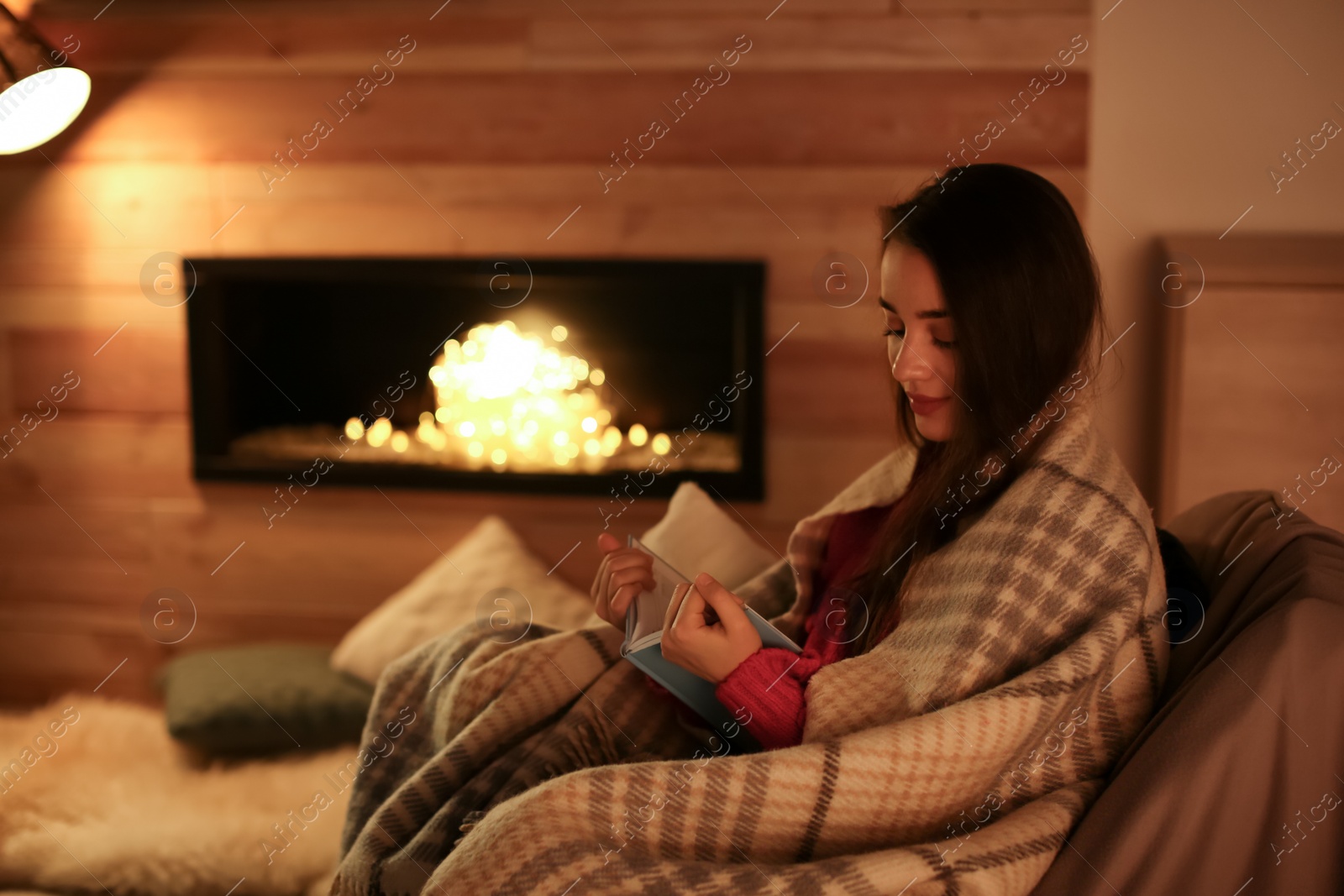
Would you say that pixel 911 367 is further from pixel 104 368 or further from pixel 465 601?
pixel 104 368

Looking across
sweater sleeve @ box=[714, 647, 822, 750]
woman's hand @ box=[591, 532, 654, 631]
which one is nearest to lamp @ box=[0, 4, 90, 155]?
woman's hand @ box=[591, 532, 654, 631]

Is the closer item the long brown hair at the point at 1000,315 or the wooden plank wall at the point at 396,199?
the long brown hair at the point at 1000,315

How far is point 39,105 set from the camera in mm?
1728

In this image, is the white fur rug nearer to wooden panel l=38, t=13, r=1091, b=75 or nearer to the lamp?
the lamp

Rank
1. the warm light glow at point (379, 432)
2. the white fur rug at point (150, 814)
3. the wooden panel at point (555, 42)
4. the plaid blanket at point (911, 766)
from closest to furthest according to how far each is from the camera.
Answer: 1. the plaid blanket at point (911, 766)
2. the white fur rug at point (150, 814)
3. the wooden panel at point (555, 42)
4. the warm light glow at point (379, 432)

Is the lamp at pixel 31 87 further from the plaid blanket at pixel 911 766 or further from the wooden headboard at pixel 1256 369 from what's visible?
the wooden headboard at pixel 1256 369

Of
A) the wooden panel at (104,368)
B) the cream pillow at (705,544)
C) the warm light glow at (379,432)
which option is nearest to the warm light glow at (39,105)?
the wooden panel at (104,368)

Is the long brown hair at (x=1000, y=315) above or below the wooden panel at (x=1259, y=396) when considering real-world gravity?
above

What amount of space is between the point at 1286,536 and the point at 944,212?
1.55ft

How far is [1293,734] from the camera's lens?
0.88 meters

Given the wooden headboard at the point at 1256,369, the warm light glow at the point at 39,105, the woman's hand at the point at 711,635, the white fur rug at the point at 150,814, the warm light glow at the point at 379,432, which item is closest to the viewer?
the woman's hand at the point at 711,635

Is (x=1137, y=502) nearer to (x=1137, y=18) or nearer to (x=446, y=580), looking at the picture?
(x=1137, y=18)

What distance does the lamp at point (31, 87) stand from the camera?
1.60 meters

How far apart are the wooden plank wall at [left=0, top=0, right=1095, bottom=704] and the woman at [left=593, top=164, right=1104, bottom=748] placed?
0.90m
